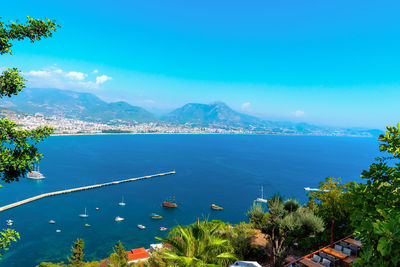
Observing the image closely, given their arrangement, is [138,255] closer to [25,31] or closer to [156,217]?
[156,217]

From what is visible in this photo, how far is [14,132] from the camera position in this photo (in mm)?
4160

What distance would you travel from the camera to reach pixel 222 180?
2365 inches

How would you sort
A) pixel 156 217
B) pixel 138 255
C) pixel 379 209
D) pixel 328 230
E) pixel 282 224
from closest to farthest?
pixel 379 209 < pixel 282 224 < pixel 328 230 < pixel 138 255 < pixel 156 217

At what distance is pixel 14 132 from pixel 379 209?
20.3 ft

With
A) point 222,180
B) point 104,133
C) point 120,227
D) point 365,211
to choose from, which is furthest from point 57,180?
point 104,133

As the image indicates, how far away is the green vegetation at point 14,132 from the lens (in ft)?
13.0

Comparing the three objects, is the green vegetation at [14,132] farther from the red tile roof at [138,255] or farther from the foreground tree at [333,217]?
the red tile roof at [138,255]

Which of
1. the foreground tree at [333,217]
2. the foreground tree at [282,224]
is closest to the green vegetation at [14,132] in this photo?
the foreground tree at [282,224]

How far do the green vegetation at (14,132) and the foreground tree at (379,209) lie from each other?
5414 mm

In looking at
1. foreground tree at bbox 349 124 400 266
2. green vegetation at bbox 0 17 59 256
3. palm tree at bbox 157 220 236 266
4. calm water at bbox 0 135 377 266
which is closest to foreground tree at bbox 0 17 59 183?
green vegetation at bbox 0 17 59 256

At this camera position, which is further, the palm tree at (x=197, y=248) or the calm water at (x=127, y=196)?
the calm water at (x=127, y=196)

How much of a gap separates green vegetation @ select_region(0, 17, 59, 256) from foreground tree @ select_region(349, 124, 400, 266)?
17.8 ft

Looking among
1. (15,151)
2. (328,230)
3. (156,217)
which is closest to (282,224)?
(328,230)

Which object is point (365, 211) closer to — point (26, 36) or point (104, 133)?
point (26, 36)
